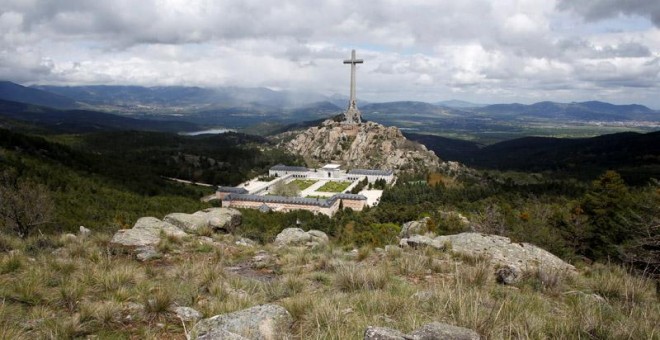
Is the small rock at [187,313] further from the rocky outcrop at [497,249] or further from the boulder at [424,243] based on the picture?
the boulder at [424,243]

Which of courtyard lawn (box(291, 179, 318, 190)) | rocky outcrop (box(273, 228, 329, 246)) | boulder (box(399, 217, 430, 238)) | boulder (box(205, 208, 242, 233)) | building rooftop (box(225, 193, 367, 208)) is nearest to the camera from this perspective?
rocky outcrop (box(273, 228, 329, 246))

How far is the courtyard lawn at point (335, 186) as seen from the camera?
7491 cm

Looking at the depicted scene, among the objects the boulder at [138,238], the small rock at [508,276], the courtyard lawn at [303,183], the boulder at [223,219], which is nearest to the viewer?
the small rock at [508,276]

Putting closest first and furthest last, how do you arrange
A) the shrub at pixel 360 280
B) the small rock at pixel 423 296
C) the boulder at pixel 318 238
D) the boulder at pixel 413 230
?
the small rock at pixel 423 296 → the shrub at pixel 360 280 → the boulder at pixel 318 238 → the boulder at pixel 413 230

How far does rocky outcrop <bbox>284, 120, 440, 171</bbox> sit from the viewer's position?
93544mm

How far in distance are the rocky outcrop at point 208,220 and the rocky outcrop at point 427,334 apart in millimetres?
11774

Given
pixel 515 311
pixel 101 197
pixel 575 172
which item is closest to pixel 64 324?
pixel 515 311

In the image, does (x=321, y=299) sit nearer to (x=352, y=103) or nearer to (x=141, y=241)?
(x=141, y=241)

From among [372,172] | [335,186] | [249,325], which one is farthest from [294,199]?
[249,325]

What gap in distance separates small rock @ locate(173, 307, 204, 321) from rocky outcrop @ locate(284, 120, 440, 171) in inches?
3443

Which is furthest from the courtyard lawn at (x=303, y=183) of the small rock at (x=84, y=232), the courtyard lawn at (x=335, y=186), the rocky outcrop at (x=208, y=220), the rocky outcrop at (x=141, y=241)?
the rocky outcrop at (x=141, y=241)

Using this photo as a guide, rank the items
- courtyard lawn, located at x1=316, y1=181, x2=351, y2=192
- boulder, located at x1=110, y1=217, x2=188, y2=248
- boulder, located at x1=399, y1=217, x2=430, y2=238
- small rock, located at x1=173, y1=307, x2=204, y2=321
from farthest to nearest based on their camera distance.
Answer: courtyard lawn, located at x1=316, y1=181, x2=351, y2=192, boulder, located at x1=399, y1=217, x2=430, y2=238, boulder, located at x1=110, y1=217, x2=188, y2=248, small rock, located at x1=173, y1=307, x2=204, y2=321

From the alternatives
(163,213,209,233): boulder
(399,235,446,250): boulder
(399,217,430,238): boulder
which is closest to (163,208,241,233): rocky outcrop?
(163,213,209,233): boulder

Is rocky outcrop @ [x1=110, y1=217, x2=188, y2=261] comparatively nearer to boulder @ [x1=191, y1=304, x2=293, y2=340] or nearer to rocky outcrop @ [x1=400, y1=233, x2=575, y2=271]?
boulder @ [x1=191, y1=304, x2=293, y2=340]
